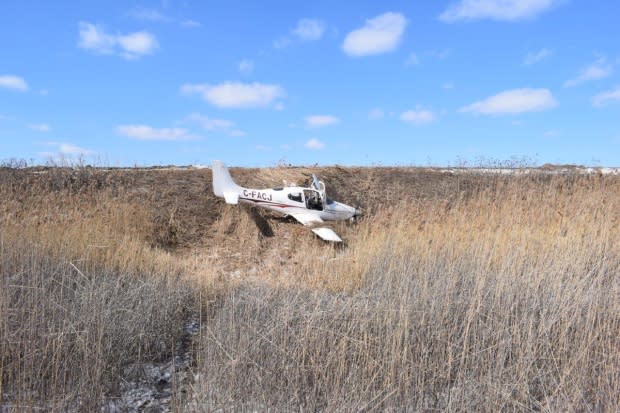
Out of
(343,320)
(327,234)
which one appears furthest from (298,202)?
(343,320)

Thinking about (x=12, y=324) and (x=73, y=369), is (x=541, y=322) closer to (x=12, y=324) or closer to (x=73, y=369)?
(x=73, y=369)

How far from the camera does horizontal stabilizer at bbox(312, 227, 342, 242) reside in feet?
32.4

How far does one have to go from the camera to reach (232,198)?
11180mm

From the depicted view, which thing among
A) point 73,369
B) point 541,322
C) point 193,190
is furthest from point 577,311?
point 193,190

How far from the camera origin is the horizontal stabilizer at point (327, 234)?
9.87 meters

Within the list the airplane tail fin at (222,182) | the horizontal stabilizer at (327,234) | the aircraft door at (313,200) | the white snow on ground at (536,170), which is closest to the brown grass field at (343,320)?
the horizontal stabilizer at (327,234)

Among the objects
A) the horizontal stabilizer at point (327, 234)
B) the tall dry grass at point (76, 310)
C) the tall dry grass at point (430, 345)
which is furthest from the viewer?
the horizontal stabilizer at point (327, 234)

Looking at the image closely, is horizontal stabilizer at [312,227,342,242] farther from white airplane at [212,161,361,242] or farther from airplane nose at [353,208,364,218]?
airplane nose at [353,208,364,218]

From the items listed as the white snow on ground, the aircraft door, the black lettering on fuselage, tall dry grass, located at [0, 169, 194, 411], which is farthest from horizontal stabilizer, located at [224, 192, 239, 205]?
the white snow on ground

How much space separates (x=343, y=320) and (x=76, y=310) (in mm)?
3166

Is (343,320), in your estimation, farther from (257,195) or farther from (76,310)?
(257,195)

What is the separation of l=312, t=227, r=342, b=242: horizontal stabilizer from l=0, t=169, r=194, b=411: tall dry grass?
3.77 metres

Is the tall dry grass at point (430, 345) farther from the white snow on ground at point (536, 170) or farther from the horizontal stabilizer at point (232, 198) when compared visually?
the white snow on ground at point (536, 170)

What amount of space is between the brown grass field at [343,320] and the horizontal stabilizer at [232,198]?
2.53 metres
